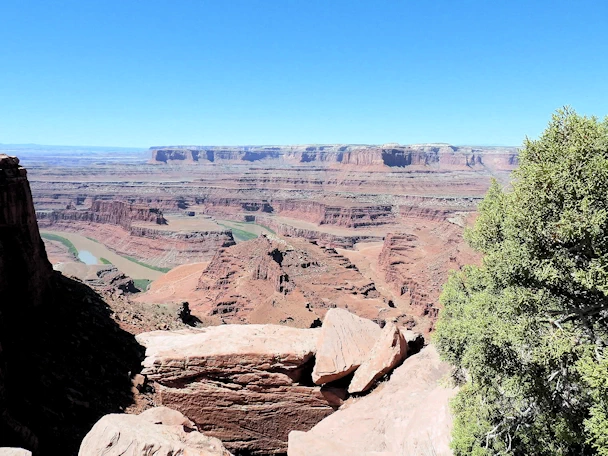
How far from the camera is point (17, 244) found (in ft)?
48.5

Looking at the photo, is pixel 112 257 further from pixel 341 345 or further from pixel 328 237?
pixel 341 345

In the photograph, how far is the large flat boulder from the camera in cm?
921

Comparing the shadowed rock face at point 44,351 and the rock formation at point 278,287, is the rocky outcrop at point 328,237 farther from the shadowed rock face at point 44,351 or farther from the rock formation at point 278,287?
the shadowed rock face at point 44,351

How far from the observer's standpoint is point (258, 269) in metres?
48.2

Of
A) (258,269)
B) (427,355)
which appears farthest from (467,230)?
(258,269)

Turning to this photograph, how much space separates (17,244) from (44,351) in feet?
14.4

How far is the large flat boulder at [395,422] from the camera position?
9211 mm

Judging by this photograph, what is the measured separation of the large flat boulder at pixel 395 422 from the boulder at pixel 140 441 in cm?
294

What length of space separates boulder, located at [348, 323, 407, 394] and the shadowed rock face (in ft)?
26.7

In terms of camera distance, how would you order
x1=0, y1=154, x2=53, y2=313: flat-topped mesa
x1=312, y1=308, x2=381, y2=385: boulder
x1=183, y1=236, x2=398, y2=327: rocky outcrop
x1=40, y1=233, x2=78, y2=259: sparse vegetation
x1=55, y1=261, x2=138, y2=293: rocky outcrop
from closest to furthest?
x1=312, y1=308, x2=381, y2=385: boulder
x1=0, y1=154, x2=53, y2=313: flat-topped mesa
x1=183, y1=236, x2=398, y2=327: rocky outcrop
x1=55, y1=261, x2=138, y2=293: rocky outcrop
x1=40, y1=233, x2=78, y2=259: sparse vegetation

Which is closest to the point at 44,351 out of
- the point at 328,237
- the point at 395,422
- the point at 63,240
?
the point at 395,422

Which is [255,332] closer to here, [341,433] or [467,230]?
[341,433]

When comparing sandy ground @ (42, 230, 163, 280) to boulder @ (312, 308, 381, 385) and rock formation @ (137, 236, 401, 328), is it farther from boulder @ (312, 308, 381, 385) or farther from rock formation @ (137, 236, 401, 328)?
boulder @ (312, 308, 381, 385)

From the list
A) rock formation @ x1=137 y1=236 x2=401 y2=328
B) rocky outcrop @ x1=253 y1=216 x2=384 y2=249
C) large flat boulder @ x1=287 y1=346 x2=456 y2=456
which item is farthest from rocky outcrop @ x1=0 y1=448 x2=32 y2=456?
rocky outcrop @ x1=253 y1=216 x2=384 y2=249
